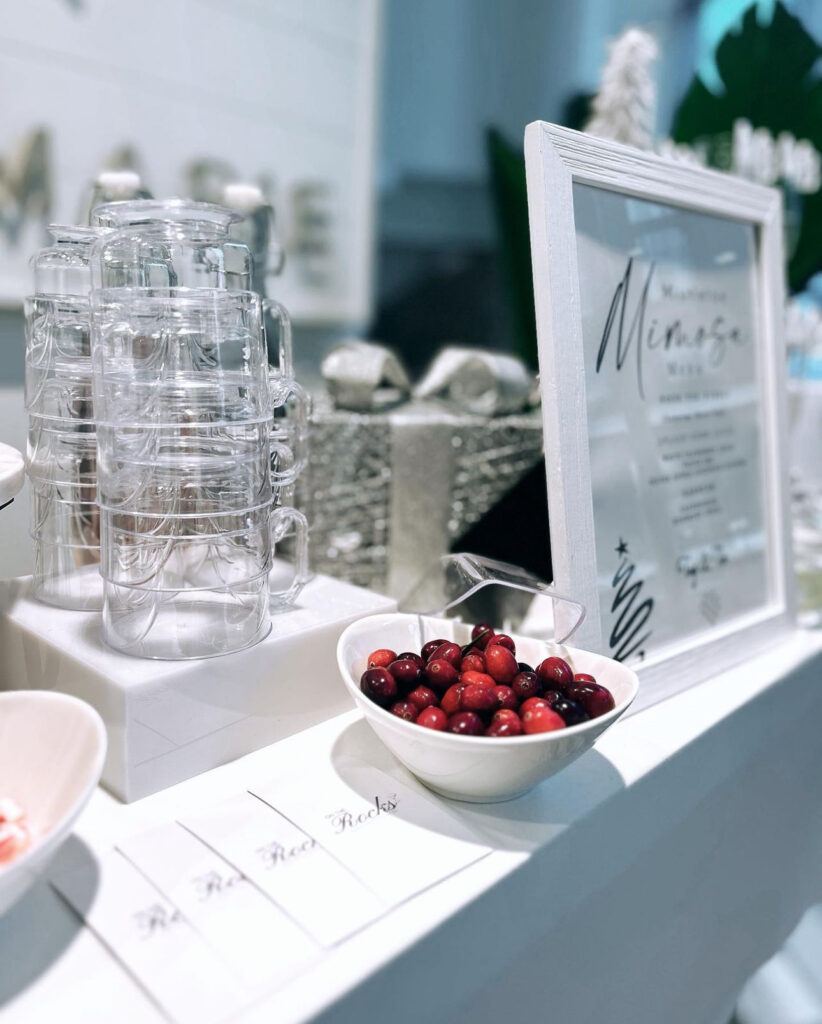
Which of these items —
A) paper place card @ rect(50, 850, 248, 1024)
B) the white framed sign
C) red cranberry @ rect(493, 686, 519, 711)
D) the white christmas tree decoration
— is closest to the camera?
paper place card @ rect(50, 850, 248, 1024)

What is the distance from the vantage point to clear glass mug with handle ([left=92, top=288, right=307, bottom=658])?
0.44m

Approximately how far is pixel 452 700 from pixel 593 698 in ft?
0.23

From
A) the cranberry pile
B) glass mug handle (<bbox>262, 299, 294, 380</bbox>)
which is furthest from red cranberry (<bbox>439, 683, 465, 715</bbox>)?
glass mug handle (<bbox>262, 299, 294, 380</bbox>)

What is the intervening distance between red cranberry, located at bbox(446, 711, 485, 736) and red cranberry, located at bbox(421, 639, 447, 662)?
7 centimetres

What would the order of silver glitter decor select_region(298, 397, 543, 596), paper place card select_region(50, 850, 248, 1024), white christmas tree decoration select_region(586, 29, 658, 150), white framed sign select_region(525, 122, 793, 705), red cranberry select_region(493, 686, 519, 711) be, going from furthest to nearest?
white christmas tree decoration select_region(586, 29, 658, 150)
silver glitter decor select_region(298, 397, 543, 596)
white framed sign select_region(525, 122, 793, 705)
red cranberry select_region(493, 686, 519, 711)
paper place card select_region(50, 850, 248, 1024)

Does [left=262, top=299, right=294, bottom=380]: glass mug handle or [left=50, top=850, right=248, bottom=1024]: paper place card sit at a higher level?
[left=262, top=299, right=294, bottom=380]: glass mug handle

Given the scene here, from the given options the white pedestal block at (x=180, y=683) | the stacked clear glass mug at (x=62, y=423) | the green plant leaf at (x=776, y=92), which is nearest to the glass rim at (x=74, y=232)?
the stacked clear glass mug at (x=62, y=423)

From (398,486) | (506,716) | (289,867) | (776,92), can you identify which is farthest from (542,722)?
(776,92)

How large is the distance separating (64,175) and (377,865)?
1428 millimetres

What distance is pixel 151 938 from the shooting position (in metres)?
0.32

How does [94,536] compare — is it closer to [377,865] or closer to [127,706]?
[127,706]

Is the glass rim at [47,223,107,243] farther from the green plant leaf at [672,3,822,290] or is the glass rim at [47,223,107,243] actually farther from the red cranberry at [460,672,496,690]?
the green plant leaf at [672,3,822,290]

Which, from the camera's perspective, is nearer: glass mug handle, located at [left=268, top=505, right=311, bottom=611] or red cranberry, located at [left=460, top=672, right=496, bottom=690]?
red cranberry, located at [left=460, top=672, right=496, bottom=690]

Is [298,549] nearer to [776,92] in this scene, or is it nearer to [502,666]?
[502,666]
